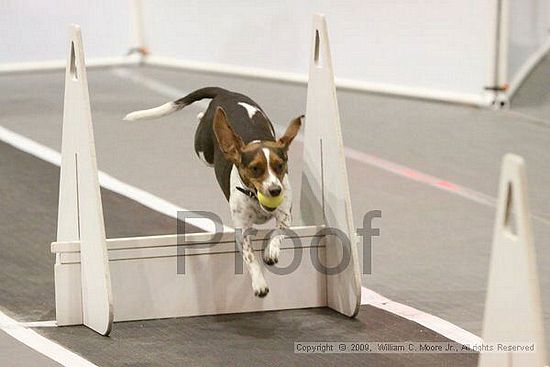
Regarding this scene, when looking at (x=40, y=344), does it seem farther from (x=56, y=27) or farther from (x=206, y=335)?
(x=56, y=27)

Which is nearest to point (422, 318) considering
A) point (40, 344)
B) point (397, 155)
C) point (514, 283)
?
point (514, 283)

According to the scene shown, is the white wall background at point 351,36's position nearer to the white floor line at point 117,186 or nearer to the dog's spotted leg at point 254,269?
the white floor line at point 117,186

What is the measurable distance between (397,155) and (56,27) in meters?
4.55

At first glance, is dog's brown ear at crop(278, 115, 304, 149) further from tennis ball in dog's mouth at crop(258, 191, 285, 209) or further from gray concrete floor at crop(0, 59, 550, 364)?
gray concrete floor at crop(0, 59, 550, 364)

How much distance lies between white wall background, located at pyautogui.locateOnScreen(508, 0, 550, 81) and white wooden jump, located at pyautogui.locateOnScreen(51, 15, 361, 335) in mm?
4087

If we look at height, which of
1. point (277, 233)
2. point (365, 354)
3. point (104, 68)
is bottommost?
point (365, 354)

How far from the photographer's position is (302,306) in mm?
4969

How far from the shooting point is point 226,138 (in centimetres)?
455

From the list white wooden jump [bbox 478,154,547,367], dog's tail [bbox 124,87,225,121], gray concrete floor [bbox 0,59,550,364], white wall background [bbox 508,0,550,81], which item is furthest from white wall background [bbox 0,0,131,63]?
white wooden jump [bbox 478,154,547,367]

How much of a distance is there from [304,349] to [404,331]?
0.43 m

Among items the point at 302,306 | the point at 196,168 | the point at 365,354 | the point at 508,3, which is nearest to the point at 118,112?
the point at 196,168

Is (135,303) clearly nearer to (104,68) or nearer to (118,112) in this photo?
(118,112)

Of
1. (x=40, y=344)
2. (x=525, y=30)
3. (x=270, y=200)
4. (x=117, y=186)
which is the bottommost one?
(x=40, y=344)

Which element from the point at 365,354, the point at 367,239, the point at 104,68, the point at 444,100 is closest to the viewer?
the point at 365,354
